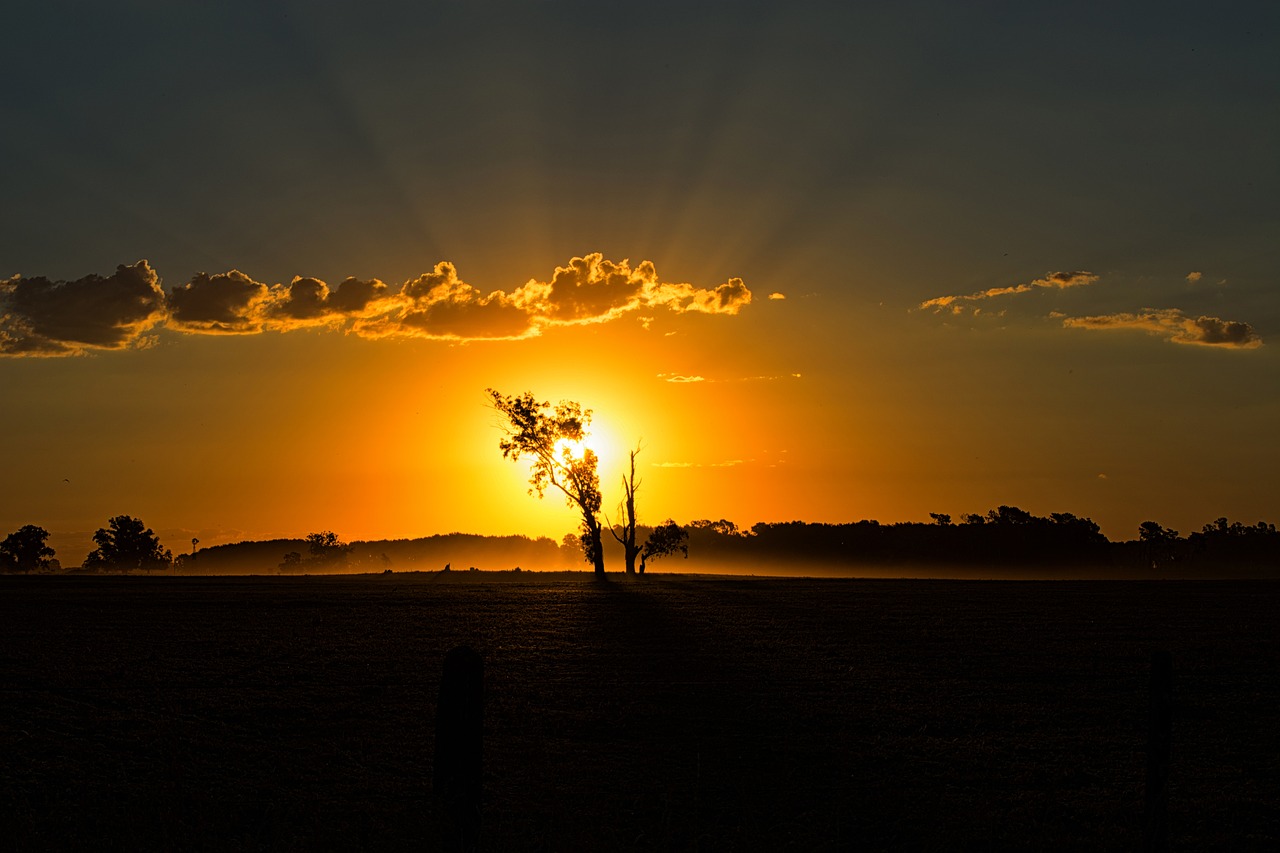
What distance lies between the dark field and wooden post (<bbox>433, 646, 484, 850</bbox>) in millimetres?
377

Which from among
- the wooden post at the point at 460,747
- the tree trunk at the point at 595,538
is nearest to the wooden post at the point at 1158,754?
the wooden post at the point at 460,747

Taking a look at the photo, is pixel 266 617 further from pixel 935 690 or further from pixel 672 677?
pixel 935 690

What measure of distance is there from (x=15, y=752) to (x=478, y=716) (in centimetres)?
1094

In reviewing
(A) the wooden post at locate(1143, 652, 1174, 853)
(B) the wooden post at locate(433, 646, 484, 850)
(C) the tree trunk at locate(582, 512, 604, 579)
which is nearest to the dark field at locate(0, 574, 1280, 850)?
Answer: (B) the wooden post at locate(433, 646, 484, 850)

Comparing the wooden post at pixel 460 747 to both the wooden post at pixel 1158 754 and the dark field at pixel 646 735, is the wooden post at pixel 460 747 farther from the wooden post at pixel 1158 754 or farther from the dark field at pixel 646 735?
the wooden post at pixel 1158 754

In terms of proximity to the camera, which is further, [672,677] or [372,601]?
[372,601]

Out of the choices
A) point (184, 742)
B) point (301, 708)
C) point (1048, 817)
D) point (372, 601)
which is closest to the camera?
point (1048, 817)

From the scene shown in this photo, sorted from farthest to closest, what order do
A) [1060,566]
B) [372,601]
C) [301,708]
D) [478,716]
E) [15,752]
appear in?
[1060,566] < [372,601] < [301,708] < [15,752] < [478,716]

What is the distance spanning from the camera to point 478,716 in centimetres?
950

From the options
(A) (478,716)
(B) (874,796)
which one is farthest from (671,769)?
(A) (478,716)

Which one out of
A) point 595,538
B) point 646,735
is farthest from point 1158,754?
point 595,538

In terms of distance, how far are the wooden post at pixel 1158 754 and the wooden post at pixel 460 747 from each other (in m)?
7.15

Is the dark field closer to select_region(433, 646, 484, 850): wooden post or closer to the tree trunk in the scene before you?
select_region(433, 646, 484, 850): wooden post

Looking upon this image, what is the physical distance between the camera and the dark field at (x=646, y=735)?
43.5 feet
